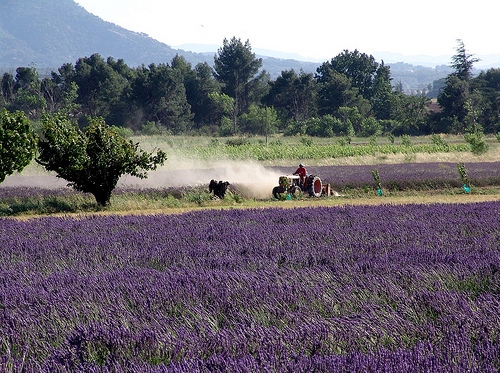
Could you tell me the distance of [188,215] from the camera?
10.3 meters

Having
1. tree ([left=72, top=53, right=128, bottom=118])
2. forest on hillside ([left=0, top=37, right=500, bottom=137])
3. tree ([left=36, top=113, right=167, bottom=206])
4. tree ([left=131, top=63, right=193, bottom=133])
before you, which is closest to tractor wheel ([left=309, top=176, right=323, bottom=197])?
tree ([left=36, top=113, right=167, bottom=206])

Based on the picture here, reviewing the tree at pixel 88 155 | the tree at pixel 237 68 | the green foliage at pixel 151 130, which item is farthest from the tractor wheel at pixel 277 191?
the tree at pixel 237 68

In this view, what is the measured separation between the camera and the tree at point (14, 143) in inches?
500

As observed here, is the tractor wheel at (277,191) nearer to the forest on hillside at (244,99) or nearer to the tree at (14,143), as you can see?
the tree at (14,143)

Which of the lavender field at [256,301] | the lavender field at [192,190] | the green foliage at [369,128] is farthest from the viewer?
the green foliage at [369,128]

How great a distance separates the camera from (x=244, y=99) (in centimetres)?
8269

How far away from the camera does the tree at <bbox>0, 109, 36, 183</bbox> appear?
1271cm

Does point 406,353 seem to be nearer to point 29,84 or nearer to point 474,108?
point 474,108

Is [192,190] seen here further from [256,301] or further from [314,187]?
[256,301]

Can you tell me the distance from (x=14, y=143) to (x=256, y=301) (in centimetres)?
1055

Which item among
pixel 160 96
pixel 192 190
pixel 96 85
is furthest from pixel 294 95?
pixel 192 190

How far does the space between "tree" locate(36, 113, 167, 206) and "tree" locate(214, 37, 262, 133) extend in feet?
223

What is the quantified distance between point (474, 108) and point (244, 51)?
3736 centimetres

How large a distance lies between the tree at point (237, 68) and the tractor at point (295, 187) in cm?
6596
